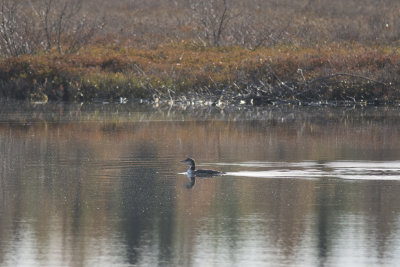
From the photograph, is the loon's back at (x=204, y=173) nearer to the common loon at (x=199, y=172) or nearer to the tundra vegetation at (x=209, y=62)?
the common loon at (x=199, y=172)

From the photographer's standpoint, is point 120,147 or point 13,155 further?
point 120,147

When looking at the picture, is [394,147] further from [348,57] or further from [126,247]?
[348,57]

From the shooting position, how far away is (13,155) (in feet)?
66.3

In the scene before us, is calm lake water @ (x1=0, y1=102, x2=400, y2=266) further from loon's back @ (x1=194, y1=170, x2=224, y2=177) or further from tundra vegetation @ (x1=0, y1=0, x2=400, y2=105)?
tundra vegetation @ (x1=0, y1=0, x2=400, y2=105)

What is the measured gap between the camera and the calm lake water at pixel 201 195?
1116 centimetres

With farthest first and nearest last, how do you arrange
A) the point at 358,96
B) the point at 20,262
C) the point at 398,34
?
the point at 398,34
the point at 358,96
the point at 20,262

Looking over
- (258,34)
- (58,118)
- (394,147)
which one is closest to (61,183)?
(394,147)

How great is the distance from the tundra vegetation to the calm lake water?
7283 mm

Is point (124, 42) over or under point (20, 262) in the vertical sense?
over

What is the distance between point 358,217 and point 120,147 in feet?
30.4

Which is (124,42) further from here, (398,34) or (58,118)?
(58,118)

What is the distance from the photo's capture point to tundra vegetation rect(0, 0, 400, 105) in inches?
1353

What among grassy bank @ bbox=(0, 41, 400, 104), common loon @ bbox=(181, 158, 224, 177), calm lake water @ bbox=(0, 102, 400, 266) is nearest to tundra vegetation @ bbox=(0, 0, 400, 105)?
grassy bank @ bbox=(0, 41, 400, 104)

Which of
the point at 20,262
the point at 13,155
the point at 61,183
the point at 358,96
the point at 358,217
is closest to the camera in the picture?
the point at 20,262
